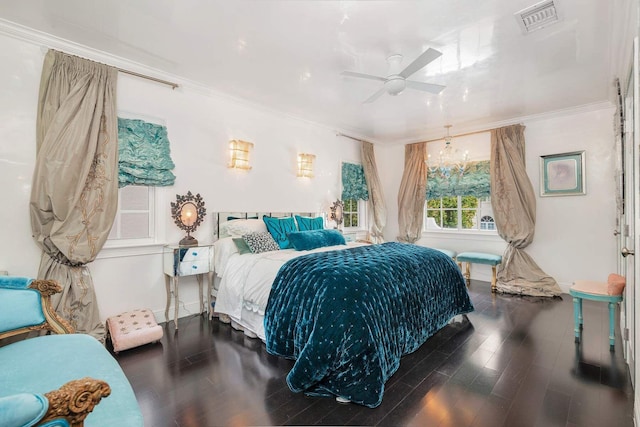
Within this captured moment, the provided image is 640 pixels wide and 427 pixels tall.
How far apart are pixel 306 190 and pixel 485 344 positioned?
319 centimetres

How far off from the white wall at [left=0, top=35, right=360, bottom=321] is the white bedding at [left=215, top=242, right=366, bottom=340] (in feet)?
1.98

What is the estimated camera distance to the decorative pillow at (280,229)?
3623mm

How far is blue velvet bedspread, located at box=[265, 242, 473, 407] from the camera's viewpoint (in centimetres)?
190

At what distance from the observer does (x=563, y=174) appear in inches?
172

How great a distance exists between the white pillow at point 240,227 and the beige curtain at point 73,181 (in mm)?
1168

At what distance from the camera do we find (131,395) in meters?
1.20

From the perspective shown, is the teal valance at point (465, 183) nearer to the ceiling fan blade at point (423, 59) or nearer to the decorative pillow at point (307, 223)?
the decorative pillow at point (307, 223)

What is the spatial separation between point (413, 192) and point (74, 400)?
5.69m

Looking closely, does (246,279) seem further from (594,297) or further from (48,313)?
(594,297)

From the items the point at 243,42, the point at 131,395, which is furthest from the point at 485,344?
the point at 243,42

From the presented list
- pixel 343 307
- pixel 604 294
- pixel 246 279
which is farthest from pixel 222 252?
pixel 604 294

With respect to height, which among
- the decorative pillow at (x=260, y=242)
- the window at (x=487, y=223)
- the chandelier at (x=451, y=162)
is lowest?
the decorative pillow at (x=260, y=242)

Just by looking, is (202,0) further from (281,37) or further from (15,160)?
(15,160)

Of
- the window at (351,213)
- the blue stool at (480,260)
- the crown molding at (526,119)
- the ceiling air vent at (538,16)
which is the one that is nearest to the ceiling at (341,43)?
the ceiling air vent at (538,16)
